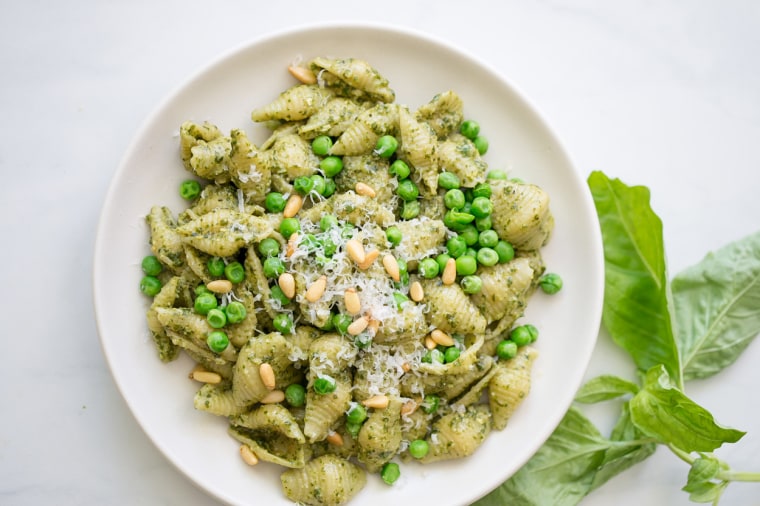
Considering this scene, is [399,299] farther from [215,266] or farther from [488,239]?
[215,266]

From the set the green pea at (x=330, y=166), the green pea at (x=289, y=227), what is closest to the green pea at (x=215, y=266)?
the green pea at (x=289, y=227)

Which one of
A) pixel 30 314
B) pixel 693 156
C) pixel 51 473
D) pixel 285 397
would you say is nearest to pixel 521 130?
pixel 693 156

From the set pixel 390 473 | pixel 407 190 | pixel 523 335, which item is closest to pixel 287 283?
pixel 407 190

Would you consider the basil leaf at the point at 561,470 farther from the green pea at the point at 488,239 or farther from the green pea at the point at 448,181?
the green pea at the point at 448,181

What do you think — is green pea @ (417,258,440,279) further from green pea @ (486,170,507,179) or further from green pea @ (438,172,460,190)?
green pea @ (486,170,507,179)

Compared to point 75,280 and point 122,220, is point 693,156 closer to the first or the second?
point 122,220

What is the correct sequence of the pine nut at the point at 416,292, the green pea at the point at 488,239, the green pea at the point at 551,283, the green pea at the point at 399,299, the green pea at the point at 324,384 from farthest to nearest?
1. the green pea at the point at 551,283
2. the green pea at the point at 488,239
3. the pine nut at the point at 416,292
4. the green pea at the point at 399,299
5. the green pea at the point at 324,384
